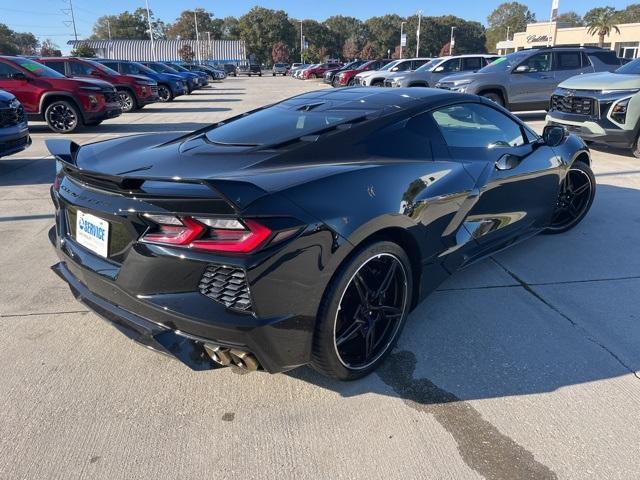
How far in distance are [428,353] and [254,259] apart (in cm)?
138

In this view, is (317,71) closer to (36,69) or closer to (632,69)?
(36,69)

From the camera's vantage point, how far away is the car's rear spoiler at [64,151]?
9.00ft

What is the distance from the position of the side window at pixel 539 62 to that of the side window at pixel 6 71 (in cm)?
1200

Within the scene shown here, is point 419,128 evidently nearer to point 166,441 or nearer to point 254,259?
point 254,259

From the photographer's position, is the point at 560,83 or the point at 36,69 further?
the point at 36,69

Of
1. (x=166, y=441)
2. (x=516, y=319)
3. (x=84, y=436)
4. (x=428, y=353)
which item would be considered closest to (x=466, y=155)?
(x=516, y=319)

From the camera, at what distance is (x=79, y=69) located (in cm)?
1449

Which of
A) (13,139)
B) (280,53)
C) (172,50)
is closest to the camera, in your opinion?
(13,139)

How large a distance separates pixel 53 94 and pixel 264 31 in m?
97.2

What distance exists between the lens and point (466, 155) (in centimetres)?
330

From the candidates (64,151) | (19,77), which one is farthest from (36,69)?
(64,151)

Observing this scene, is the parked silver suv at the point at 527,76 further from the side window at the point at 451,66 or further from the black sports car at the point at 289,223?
the black sports car at the point at 289,223

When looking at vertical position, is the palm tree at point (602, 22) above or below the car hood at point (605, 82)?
above

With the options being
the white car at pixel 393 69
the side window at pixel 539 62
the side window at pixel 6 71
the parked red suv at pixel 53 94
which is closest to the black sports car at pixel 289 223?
the parked red suv at pixel 53 94
